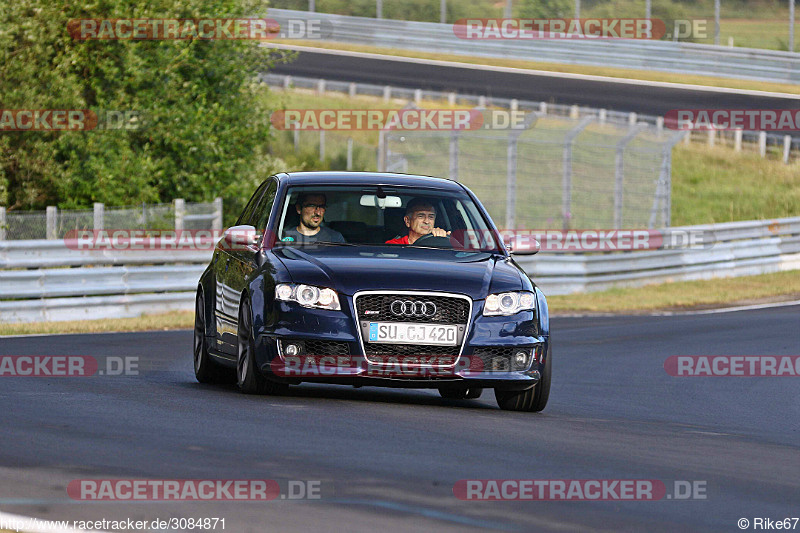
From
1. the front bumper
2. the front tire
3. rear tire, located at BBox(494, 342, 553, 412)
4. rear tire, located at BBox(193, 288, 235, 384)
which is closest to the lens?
the front bumper

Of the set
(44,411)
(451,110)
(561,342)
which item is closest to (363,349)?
(44,411)

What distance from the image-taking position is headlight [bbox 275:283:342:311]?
9695 millimetres

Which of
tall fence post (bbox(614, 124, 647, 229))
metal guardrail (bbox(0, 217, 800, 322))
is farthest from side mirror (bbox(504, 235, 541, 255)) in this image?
tall fence post (bbox(614, 124, 647, 229))

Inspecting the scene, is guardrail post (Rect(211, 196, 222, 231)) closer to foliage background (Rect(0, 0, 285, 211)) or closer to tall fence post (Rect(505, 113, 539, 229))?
foliage background (Rect(0, 0, 285, 211))

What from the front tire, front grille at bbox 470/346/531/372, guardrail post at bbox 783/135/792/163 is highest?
front grille at bbox 470/346/531/372

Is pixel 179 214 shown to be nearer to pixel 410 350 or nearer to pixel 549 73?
pixel 410 350

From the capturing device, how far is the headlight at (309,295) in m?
9.70

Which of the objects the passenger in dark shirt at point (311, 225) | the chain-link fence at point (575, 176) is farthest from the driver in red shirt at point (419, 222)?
the chain-link fence at point (575, 176)

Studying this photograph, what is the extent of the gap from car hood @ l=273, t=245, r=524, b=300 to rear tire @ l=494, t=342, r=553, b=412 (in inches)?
26.5

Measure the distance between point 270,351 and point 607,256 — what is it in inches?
735

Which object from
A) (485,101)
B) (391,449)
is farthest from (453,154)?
(391,449)

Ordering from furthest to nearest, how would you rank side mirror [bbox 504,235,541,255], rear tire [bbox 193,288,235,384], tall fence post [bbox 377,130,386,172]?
tall fence post [bbox 377,130,386,172], rear tire [bbox 193,288,235,384], side mirror [bbox 504,235,541,255]

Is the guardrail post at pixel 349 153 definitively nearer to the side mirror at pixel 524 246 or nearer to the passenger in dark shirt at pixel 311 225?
the side mirror at pixel 524 246

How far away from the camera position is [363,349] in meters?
9.66
